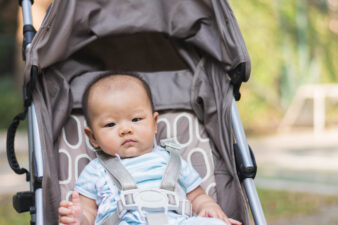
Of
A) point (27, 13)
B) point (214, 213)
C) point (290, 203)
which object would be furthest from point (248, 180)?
point (290, 203)

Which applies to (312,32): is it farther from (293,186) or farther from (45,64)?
(45,64)

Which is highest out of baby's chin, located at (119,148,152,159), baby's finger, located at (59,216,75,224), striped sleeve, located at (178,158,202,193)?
baby's chin, located at (119,148,152,159)

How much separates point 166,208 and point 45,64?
0.89m

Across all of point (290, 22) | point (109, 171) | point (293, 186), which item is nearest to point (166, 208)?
point (109, 171)

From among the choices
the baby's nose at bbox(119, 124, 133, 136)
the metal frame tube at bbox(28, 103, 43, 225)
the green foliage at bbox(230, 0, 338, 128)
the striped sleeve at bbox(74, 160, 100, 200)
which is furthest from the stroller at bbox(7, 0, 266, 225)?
the green foliage at bbox(230, 0, 338, 128)

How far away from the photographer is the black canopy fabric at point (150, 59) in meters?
2.39

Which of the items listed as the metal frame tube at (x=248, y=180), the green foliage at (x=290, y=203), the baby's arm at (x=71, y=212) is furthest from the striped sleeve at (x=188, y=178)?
the green foliage at (x=290, y=203)

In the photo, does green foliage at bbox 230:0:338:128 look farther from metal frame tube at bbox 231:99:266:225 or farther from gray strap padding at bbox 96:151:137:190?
gray strap padding at bbox 96:151:137:190

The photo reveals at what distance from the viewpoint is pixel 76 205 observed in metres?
2.03

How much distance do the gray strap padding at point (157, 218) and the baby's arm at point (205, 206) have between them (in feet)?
0.69

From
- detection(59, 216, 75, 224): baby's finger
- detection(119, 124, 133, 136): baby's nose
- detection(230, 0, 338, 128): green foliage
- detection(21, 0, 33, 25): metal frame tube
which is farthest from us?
detection(230, 0, 338, 128): green foliage

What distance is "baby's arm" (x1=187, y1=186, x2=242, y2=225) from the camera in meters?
2.21

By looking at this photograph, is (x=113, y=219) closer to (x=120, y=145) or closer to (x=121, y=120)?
(x=120, y=145)

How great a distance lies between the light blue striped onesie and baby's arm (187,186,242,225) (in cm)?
3
